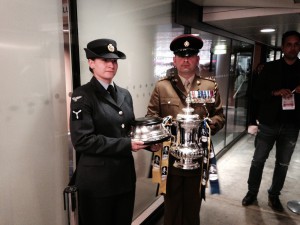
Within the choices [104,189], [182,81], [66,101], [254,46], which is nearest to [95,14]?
[66,101]

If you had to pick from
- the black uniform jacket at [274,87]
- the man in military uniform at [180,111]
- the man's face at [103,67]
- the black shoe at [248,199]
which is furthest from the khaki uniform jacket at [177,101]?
Answer: the black shoe at [248,199]

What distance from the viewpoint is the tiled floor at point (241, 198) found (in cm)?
236

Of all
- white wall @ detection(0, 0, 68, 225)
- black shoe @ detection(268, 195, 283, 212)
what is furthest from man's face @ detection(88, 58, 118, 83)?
black shoe @ detection(268, 195, 283, 212)

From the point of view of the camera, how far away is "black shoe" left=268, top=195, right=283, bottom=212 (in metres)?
2.53

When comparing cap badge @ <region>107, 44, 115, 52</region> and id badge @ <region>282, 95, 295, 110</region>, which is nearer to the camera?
cap badge @ <region>107, 44, 115, 52</region>

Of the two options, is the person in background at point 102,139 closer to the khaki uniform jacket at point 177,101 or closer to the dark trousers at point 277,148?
the khaki uniform jacket at point 177,101

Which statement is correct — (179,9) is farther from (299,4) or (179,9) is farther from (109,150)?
(109,150)

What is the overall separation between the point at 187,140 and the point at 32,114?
83cm

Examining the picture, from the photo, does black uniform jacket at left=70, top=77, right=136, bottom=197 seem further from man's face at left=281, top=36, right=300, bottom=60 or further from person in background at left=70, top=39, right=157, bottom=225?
man's face at left=281, top=36, right=300, bottom=60

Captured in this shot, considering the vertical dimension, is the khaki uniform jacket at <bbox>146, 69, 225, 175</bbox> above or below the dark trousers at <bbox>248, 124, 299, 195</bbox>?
above

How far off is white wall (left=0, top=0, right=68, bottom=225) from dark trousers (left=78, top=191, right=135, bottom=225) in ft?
0.65

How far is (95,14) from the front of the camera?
5.16 ft

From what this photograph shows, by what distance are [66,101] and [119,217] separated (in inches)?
28.9

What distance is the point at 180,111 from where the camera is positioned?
1.76m
